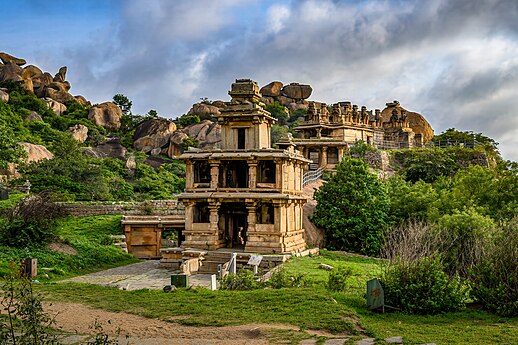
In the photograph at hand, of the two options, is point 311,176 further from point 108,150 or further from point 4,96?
point 4,96

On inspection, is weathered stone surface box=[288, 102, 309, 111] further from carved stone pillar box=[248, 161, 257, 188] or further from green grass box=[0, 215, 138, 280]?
carved stone pillar box=[248, 161, 257, 188]

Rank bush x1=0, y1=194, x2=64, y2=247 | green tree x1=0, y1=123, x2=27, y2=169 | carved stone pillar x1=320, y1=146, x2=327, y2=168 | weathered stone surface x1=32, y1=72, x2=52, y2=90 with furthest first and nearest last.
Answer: weathered stone surface x1=32, y1=72, x2=52, y2=90 < carved stone pillar x1=320, y1=146, x2=327, y2=168 < green tree x1=0, y1=123, x2=27, y2=169 < bush x1=0, y1=194, x2=64, y2=247

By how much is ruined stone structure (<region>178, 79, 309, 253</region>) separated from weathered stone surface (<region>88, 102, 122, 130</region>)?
46.5 meters

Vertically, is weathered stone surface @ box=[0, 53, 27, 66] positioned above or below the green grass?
above

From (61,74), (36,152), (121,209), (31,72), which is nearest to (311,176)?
(121,209)

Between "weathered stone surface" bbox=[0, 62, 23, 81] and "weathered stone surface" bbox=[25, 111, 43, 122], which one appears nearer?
"weathered stone surface" bbox=[25, 111, 43, 122]

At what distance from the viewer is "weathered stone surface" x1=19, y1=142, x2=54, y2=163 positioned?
4194 centimetres

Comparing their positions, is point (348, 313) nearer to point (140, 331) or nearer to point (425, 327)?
point (425, 327)

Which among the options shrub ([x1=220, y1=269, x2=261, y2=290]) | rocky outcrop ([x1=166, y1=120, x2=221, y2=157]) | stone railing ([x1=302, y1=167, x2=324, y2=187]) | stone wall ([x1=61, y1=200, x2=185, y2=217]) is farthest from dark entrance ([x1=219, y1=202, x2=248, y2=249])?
rocky outcrop ([x1=166, y1=120, x2=221, y2=157])

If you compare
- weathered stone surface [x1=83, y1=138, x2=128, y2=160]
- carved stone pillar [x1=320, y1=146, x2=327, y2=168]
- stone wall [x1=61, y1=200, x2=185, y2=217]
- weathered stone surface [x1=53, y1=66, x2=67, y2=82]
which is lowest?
stone wall [x1=61, y1=200, x2=185, y2=217]

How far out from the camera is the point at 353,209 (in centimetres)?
2562

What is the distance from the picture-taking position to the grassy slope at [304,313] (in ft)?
32.0

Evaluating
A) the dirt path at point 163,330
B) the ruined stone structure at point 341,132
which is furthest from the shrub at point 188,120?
the dirt path at point 163,330

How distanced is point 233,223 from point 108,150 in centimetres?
3482
